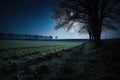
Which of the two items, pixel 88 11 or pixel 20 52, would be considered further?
pixel 20 52

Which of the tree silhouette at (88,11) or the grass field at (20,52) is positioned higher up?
the tree silhouette at (88,11)

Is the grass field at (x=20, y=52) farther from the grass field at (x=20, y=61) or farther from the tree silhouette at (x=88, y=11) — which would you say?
the tree silhouette at (x=88, y=11)

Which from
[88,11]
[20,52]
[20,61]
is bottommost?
[20,52]

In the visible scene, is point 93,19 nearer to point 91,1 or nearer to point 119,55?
point 91,1

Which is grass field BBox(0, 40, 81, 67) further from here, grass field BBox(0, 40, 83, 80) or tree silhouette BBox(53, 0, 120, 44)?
tree silhouette BBox(53, 0, 120, 44)

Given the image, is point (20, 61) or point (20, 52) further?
point (20, 52)

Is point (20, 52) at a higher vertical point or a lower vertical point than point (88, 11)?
lower

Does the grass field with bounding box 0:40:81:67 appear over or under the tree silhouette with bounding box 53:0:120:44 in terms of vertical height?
under

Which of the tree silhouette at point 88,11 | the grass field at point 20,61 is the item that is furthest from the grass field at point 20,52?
the tree silhouette at point 88,11

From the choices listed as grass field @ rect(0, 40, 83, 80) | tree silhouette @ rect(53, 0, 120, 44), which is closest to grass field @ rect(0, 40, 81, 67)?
grass field @ rect(0, 40, 83, 80)

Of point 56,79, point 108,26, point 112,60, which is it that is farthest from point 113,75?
point 108,26

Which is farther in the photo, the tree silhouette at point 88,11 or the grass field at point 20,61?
the tree silhouette at point 88,11

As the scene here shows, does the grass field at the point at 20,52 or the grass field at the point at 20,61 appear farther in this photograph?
the grass field at the point at 20,52

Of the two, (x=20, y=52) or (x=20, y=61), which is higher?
(x=20, y=61)
